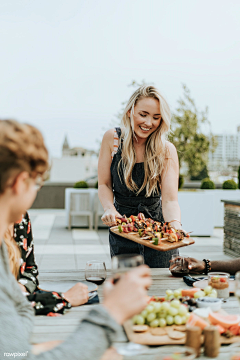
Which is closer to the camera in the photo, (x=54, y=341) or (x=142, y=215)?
(x=54, y=341)

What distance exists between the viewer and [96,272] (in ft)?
5.51

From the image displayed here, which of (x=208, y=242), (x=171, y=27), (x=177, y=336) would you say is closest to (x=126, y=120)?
(x=177, y=336)

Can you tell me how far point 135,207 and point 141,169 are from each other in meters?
0.24

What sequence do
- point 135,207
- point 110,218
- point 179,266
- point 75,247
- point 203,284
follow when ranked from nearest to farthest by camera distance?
point 203,284 → point 179,266 → point 110,218 → point 135,207 → point 75,247

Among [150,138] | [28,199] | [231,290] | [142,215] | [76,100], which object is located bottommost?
[231,290]

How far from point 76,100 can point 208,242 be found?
15.7 meters

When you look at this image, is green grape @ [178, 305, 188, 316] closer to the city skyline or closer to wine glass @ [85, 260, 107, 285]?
wine glass @ [85, 260, 107, 285]

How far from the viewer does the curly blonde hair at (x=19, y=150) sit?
2.41 ft

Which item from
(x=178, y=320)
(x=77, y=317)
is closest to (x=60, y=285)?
(x=77, y=317)

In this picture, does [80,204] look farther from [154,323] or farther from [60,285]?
[154,323]

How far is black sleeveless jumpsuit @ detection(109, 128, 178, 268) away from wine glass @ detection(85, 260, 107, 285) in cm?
53

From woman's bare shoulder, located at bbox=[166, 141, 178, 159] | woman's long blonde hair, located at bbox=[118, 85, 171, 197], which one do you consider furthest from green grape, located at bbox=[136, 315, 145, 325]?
woman's bare shoulder, located at bbox=[166, 141, 178, 159]

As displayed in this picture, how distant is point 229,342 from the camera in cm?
109

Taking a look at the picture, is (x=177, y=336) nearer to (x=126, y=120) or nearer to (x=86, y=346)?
(x=86, y=346)
